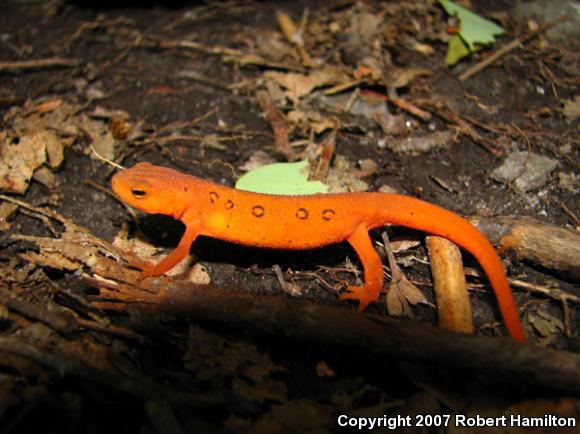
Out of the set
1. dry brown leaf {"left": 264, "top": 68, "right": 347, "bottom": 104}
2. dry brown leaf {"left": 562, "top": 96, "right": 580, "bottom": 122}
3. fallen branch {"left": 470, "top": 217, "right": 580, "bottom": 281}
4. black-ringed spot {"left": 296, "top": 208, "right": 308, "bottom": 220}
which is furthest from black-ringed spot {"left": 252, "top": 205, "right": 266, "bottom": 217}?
dry brown leaf {"left": 562, "top": 96, "right": 580, "bottom": 122}

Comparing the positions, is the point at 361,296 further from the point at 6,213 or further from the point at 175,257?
the point at 6,213

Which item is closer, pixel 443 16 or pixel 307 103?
pixel 307 103

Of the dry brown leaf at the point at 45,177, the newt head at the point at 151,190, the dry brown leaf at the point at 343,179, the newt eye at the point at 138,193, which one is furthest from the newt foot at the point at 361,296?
the dry brown leaf at the point at 45,177

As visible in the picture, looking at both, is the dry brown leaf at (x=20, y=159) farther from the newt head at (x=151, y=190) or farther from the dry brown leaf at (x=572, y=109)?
the dry brown leaf at (x=572, y=109)

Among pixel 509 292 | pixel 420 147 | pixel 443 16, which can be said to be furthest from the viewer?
pixel 443 16

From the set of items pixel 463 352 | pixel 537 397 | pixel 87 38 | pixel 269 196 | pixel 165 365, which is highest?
pixel 87 38

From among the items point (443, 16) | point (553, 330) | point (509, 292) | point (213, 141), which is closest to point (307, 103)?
point (213, 141)

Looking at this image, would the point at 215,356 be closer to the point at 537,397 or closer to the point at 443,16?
the point at 537,397

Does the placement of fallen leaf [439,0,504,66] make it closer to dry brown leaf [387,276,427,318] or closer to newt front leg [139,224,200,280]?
dry brown leaf [387,276,427,318]
